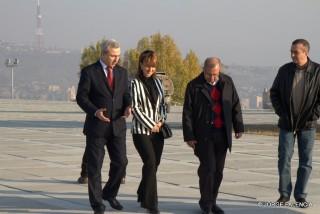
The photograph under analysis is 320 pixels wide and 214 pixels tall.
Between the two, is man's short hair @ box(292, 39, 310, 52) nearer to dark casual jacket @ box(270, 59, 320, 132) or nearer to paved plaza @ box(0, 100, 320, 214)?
dark casual jacket @ box(270, 59, 320, 132)

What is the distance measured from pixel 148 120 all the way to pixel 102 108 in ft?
1.77

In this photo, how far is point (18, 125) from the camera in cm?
2877

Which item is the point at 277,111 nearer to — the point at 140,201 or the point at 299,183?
the point at 299,183

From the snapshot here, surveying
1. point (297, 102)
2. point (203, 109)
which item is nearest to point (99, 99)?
point (203, 109)

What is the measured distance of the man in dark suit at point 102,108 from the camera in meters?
9.42

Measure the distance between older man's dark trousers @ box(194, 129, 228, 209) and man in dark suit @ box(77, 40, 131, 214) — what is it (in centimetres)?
93

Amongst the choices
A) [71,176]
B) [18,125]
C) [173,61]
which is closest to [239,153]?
[71,176]

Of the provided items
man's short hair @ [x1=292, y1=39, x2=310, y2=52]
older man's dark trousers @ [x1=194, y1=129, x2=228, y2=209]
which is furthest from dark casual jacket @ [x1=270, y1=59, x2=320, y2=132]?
older man's dark trousers @ [x1=194, y1=129, x2=228, y2=209]

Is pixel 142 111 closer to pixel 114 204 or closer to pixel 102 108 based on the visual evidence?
pixel 102 108

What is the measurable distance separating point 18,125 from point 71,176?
1613 centimetres

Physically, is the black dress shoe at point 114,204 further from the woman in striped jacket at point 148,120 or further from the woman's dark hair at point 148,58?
the woman's dark hair at point 148,58

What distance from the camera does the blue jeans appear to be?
10.1 m

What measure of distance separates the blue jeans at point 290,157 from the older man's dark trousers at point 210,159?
36.3 inches

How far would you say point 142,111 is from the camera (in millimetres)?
9727
